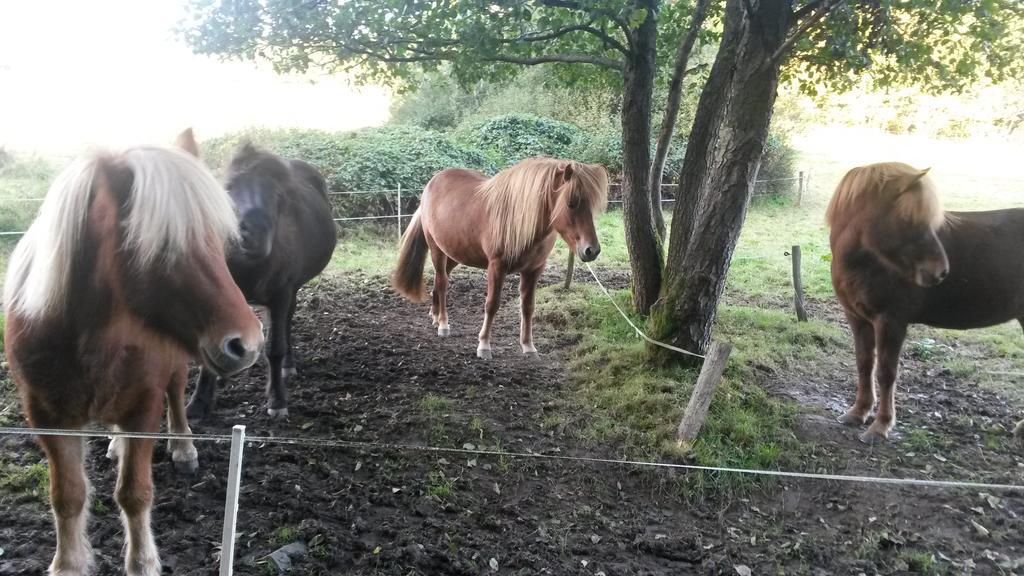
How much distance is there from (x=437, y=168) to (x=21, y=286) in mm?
10885

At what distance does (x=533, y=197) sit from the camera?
556 cm

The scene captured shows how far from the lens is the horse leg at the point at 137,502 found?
2.38 metres

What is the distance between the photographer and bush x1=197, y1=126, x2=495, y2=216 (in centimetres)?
1155

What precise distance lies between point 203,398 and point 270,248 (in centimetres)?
120

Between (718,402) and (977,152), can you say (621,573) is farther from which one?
(977,152)

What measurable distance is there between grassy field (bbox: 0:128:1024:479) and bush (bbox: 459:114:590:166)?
2.97 metres

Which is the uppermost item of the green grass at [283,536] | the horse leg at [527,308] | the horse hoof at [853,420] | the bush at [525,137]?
the bush at [525,137]

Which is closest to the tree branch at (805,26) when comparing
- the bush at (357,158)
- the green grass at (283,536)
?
the green grass at (283,536)

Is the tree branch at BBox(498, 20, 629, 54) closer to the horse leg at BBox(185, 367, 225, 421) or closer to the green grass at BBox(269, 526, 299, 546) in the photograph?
the horse leg at BBox(185, 367, 225, 421)

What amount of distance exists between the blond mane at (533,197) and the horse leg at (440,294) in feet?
3.68

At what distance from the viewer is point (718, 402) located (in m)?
4.59

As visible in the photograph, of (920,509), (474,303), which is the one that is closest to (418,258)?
(474,303)

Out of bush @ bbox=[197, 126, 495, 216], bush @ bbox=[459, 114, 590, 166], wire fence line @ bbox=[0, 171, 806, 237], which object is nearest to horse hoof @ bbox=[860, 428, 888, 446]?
wire fence line @ bbox=[0, 171, 806, 237]

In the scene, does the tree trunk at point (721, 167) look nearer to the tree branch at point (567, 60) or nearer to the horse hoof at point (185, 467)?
the tree branch at point (567, 60)
